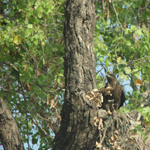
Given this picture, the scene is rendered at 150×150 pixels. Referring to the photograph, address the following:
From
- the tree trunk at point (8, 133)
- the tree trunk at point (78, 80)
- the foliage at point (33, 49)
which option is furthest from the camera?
the foliage at point (33, 49)

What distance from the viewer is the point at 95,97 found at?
2.27 meters

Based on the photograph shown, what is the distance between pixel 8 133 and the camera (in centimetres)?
325

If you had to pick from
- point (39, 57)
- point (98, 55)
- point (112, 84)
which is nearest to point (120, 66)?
point (112, 84)

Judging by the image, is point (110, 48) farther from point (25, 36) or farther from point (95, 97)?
point (95, 97)

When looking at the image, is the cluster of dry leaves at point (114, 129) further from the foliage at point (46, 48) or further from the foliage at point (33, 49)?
the foliage at point (33, 49)

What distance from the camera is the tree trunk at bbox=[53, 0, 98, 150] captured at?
246 centimetres

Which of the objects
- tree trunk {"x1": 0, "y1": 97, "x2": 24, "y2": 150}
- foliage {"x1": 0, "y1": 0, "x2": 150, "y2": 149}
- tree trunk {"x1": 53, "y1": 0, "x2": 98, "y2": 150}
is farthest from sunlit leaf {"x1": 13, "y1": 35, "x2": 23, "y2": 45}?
tree trunk {"x1": 53, "y1": 0, "x2": 98, "y2": 150}

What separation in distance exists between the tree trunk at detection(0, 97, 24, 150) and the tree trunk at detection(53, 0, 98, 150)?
30.5 inches

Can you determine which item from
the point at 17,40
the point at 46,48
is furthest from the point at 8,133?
the point at 46,48

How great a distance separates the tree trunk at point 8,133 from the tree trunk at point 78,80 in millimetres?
774

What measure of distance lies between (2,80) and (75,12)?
2.75 m

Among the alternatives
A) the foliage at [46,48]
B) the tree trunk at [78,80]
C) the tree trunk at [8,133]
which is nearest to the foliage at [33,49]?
the foliage at [46,48]

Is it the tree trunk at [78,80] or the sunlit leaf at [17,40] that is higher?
the sunlit leaf at [17,40]

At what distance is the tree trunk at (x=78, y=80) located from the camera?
246 centimetres
